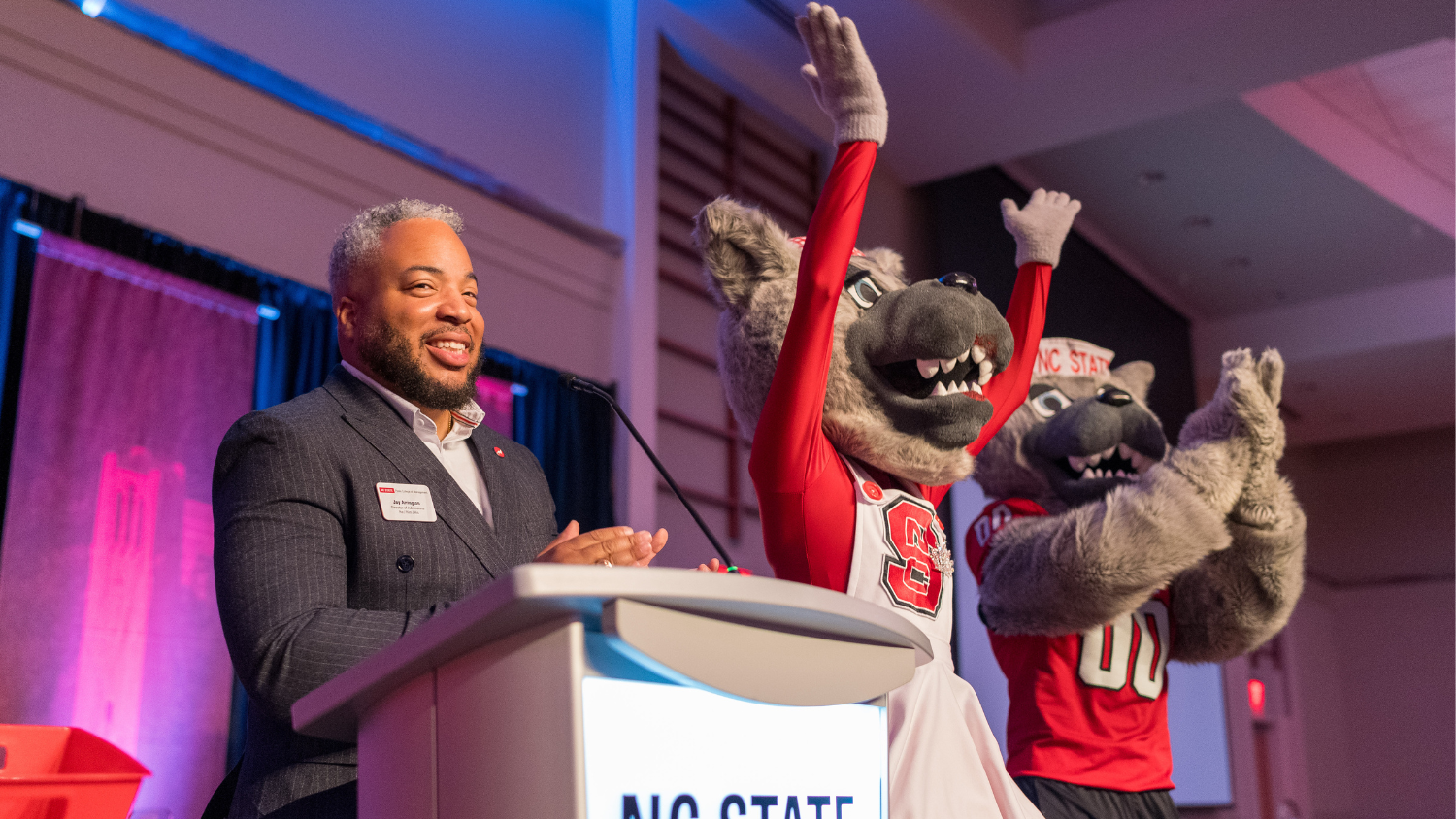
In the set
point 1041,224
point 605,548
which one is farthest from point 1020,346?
point 605,548

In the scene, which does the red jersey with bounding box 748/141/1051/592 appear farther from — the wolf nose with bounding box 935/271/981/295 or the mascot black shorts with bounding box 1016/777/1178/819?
the mascot black shorts with bounding box 1016/777/1178/819

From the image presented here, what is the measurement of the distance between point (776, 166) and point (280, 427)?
496cm

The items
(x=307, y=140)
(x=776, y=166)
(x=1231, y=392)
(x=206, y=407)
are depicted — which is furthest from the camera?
(x=776, y=166)

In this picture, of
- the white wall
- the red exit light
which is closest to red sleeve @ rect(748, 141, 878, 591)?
the red exit light

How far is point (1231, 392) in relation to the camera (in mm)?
2143

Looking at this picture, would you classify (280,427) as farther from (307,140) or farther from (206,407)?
(307,140)

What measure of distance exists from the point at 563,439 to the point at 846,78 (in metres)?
3.17

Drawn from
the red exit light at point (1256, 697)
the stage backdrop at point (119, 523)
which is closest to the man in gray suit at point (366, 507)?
the stage backdrop at point (119, 523)

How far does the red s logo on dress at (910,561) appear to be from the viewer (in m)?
1.67

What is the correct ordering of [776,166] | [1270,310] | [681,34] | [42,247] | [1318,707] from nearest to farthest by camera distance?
[42,247] < [681,34] < [776,166] < [1270,310] < [1318,707]

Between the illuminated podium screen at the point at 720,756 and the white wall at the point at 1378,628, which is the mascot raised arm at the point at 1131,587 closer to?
the illuminated podium screen at the point at 720,756

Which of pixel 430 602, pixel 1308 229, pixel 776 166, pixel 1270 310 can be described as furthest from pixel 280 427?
pixel 1270 310

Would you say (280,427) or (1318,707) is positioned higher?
(280,427)

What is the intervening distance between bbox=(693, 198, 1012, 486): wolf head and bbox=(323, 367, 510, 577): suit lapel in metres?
0.70
